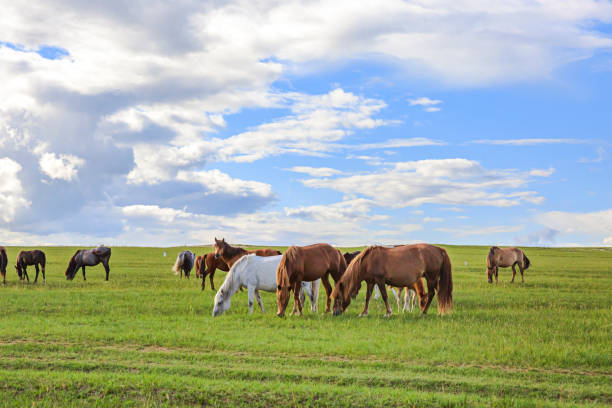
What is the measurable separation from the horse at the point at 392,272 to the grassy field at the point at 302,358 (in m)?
0.67

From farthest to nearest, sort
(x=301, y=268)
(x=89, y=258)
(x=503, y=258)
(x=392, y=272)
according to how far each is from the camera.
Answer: (x=503, y=258)
(x=89, y=258)
(x=301, y=268)
(x=392, y=272)

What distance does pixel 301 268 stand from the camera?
50.6 ft

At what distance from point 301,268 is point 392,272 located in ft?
9.01

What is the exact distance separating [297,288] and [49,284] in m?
17.8

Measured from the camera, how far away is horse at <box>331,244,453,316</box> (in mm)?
15125

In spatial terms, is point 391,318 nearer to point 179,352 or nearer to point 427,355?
point 427,355

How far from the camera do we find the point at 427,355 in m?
10.3

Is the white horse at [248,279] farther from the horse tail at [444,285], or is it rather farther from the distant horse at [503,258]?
the distant horse at [503,258]

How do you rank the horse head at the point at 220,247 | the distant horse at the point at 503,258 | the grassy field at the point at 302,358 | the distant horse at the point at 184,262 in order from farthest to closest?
the distant horse at the point at 184,262, the distant horse at the point at 503,258, the horse head at the point at 220,247, the grassy field at the point at 302,358

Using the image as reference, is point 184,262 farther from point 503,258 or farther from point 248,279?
point 503,258

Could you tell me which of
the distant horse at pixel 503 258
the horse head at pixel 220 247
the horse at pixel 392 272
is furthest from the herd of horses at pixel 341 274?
the distant horse at pixel 503 258

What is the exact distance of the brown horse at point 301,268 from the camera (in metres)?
15.2

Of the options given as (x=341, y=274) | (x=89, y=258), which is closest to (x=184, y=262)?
(x=89, y=258)

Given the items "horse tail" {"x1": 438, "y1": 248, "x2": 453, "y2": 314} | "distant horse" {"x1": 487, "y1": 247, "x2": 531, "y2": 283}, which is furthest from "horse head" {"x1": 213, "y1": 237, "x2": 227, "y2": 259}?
"distant horse" {"x1": 487, "y1": 247, "x2": 531, "y2": 283}
